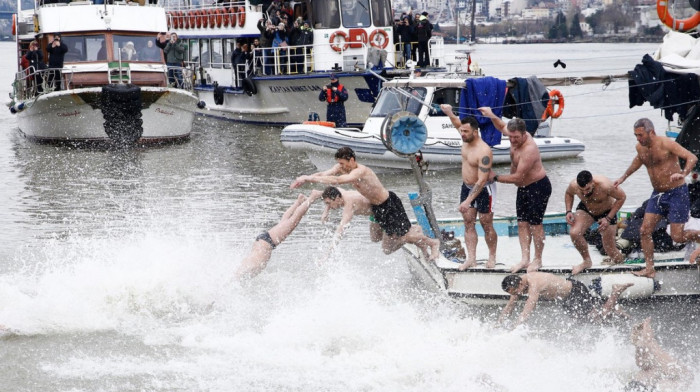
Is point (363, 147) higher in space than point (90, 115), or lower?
lower

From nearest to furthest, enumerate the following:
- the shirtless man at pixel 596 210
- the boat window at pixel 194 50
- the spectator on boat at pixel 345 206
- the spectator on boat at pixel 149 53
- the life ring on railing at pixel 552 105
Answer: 1. the shirtless man at pixel 596 210
2. the spectator on boat at pixel 345 206
3. the life ring on railing at pixel 552 105
4. the spectator on boat at pixel 149 53
5. the boat window at pixel 194 50

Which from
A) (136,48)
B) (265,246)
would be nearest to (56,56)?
(136,48)

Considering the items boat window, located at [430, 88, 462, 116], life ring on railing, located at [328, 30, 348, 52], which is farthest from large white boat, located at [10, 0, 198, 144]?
boat window, located at [430, 88, 462, 116]

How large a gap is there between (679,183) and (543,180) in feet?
4.53

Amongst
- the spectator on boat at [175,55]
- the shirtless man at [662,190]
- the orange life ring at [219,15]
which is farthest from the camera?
the orange life ring at [219,15]

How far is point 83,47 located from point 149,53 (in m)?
1.69

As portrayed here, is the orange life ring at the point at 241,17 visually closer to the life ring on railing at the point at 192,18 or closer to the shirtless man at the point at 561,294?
the life ring on railing at the point at 192,18

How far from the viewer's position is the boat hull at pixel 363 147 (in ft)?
61.6

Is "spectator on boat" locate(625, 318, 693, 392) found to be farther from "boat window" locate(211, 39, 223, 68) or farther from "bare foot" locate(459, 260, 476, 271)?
"boat window" locate(211, 39, 223, 68)

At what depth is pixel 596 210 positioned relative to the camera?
1009 cm

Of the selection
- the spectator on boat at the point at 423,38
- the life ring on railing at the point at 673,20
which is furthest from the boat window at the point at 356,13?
the life ring on railing at the point at 673,20

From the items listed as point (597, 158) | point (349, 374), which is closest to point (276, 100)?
point (597, 158)

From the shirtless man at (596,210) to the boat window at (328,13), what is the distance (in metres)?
16.9

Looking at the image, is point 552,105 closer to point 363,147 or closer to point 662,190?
point 363,147
